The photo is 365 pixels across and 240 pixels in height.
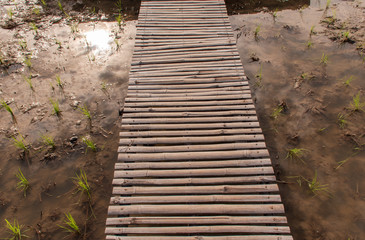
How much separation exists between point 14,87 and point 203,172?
4.20 m

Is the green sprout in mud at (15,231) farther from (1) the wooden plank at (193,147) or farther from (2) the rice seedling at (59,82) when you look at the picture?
(2) the rice seedling at (59,82)

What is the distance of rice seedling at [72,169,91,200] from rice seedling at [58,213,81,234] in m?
0.36

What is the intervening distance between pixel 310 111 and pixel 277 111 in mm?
587

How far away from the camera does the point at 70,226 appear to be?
11.3 feet

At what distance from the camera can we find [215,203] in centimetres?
299

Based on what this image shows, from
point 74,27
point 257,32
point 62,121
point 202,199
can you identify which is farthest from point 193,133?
point 74,27

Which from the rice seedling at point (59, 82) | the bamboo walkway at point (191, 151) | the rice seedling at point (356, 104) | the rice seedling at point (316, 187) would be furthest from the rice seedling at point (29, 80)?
the rice seedling at point (356, 104)

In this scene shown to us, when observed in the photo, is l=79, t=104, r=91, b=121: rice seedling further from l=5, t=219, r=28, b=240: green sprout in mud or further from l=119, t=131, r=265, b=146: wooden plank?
l=5, t=219, r=28, b=240: green sprout in mud

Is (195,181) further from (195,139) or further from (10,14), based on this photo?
(10,14)

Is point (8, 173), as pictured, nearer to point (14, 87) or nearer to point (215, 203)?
point (14, 87)

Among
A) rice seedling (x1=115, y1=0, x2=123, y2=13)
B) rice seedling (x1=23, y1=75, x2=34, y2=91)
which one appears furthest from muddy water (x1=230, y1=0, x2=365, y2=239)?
rice seedling (x1=23, y1=75, x2=34, y2=91)

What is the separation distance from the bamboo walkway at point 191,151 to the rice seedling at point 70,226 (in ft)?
2.00

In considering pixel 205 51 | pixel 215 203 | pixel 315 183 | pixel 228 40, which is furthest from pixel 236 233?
pixel 228 40

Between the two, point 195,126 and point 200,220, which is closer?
point 200,220
